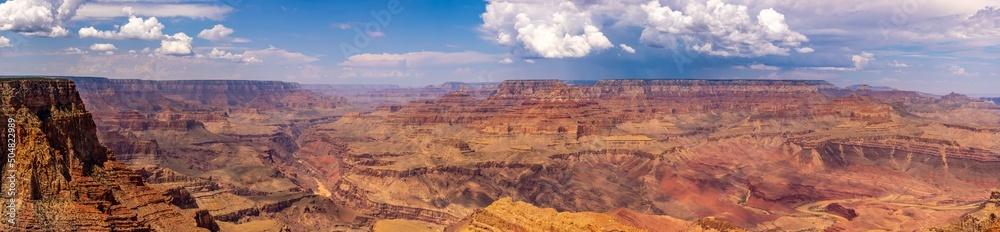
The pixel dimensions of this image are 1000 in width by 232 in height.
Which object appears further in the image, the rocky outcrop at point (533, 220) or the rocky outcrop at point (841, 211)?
the rocky outcrop at point (841, 211)

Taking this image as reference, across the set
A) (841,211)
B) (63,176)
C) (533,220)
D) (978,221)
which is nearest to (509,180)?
(841,211)

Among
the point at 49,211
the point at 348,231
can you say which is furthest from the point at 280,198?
the point at 49,211

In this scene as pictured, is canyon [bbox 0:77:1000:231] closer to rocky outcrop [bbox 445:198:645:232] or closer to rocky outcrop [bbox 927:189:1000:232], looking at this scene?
rocky outcrop [bbox 445:198:645:232]

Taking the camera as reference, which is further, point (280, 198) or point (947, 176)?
point (947, 176)

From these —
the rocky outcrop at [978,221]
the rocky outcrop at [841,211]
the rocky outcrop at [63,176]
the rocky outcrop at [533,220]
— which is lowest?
the rocky outcrop at [841,211]


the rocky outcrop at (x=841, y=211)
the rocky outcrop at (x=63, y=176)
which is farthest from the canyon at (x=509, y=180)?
the rocky outcrop at (x=841, y=211)

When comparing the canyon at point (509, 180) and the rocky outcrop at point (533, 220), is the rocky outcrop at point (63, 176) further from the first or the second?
the rocky outcrop at point (533, 220)

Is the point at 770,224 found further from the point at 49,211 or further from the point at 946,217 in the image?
the point at 49,211

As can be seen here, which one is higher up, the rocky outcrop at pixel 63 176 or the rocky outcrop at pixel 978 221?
the rocky outcrop at pixel 63 176
